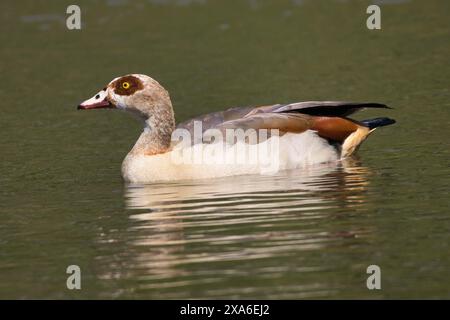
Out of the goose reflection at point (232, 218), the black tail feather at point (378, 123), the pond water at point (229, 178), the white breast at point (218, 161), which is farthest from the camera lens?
the black tail feather at point (378, 123)

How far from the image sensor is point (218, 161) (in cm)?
1400

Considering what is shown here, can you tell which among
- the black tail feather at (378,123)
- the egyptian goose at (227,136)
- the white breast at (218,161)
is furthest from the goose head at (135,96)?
the black tail feather at (378,123)

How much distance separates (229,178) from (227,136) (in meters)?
0.48

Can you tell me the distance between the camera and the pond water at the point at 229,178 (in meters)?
9.76

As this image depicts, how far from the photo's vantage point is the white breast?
1399 cm

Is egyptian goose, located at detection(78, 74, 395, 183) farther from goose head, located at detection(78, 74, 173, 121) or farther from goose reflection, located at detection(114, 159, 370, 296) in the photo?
goose reflection, located at detection(114, 159, 370, 296)

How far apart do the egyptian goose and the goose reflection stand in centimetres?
21

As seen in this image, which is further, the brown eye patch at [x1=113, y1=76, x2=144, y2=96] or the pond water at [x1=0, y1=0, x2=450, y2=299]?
the brown eye patch at [x1=113, y1=76, x2=144, y2=96]

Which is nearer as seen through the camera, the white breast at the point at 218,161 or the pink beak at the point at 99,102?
the white breast at the point at 218,161

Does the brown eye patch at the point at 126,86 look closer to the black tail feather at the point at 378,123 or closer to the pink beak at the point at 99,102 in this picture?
the pink beak at the point at 99,102

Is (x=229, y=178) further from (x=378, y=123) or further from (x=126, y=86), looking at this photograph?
(x=378, y=123)

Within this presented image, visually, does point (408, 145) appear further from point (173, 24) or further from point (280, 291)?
point (173, 24)

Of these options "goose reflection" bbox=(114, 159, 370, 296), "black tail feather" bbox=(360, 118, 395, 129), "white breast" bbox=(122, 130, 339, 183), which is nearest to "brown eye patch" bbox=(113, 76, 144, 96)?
"white breast" bbox=(122, 130, 339, 183)

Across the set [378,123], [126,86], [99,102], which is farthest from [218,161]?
[378,123]
